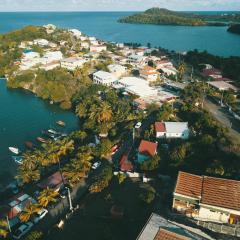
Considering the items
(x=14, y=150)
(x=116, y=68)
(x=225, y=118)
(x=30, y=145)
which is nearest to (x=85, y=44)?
(x=116, y=68)

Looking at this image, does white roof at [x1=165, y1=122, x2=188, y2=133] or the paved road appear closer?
white roof at [x1=165, y1=122, x2=188, y2=133]

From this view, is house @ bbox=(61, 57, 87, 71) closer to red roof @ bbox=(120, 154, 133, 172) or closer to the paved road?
the paved road

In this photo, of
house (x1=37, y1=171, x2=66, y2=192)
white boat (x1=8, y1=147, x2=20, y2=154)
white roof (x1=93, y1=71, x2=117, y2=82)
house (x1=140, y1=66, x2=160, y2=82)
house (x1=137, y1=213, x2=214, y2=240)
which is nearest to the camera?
house (x1=137, y1=213, x2=214, y2=240)

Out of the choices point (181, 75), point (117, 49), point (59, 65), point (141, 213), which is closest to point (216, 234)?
point (141, 213)

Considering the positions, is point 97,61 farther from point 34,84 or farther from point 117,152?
point 117,152

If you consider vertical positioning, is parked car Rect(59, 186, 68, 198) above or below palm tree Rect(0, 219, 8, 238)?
below

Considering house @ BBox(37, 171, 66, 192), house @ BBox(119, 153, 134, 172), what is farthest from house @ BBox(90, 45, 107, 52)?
house @ BBox(37, 171, 66, 192)

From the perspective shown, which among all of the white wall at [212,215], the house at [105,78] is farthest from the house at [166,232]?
the house at [105,78]
